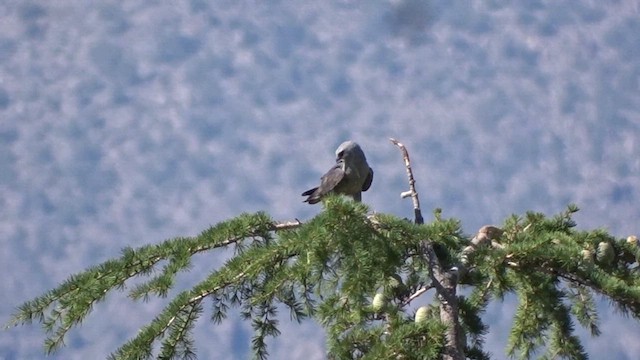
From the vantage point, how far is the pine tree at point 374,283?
5.21 meters

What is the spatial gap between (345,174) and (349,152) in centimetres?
21

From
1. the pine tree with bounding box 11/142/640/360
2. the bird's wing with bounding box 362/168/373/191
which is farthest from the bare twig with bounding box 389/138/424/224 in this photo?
the bird's wing with bounding box 362/168/373/191

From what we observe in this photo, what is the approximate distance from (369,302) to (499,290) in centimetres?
83

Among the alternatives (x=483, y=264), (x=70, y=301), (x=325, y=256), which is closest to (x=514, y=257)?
(x=483, y=264)

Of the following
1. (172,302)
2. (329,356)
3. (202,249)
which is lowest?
(329,356)

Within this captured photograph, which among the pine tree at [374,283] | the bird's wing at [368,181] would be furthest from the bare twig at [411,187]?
the bird's wing at [368,181]

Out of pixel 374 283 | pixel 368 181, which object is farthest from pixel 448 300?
pixel 368 181

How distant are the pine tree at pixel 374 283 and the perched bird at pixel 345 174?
8.62 ft

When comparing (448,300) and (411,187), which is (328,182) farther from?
(448,300)

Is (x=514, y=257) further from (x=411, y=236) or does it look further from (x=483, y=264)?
(x=411, y=236)

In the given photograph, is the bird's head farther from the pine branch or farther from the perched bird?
the pine branch

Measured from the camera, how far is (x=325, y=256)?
5199mm

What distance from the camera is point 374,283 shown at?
5297 mm

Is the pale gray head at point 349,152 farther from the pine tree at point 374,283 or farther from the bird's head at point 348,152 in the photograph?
the pine tree at point 374,283
